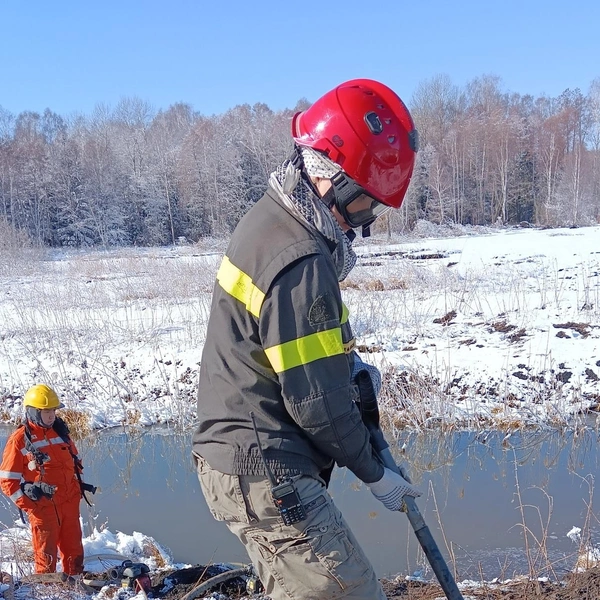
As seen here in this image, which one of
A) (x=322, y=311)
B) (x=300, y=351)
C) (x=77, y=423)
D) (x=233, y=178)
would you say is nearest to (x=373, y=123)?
(x=322, y=311)

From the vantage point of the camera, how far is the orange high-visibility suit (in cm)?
458

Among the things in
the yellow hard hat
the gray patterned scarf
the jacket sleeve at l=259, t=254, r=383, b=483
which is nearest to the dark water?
the yellow hard hat

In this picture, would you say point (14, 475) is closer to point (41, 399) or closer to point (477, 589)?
point (41, 399)

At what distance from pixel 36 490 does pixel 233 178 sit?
38.7 metres

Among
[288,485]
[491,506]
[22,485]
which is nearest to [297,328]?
[288,485]

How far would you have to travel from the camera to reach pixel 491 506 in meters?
5.62

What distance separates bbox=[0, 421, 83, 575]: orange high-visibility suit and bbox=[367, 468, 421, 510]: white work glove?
3.37 metres

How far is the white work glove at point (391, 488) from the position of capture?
2.11 m

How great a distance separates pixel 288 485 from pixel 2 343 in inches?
422

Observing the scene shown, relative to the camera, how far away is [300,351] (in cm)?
177

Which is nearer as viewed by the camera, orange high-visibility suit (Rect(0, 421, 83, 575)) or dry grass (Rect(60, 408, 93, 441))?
orange high-visibility suit (Rect(0, 421, 83, 575))

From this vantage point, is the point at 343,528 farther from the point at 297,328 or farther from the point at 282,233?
the point at 282,233

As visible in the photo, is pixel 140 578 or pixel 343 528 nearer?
pixel 343 528

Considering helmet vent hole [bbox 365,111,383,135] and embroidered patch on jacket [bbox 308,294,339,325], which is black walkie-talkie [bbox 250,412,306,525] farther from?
helmet vent hole [bbox 365,111,383,135]
